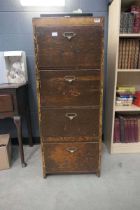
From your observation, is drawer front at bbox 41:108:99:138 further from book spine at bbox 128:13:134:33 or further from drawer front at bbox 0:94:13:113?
book spine at bbox 128:13:134:33

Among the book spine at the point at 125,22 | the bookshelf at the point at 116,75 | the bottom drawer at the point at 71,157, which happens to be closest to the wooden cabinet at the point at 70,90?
the bottom drawer at the point at 71,157

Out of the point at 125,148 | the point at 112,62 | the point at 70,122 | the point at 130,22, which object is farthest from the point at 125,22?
the point at 125,148

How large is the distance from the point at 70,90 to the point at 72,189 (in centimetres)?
82

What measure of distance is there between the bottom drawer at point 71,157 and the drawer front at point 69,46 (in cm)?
66

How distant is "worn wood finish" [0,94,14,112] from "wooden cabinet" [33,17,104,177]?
1.02 feet

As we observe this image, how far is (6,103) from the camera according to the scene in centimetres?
146

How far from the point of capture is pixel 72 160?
4.83 feet

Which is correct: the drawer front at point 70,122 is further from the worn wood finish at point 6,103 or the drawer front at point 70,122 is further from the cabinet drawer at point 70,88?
the worn wood finish at point 6,103

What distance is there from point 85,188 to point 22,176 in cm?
59

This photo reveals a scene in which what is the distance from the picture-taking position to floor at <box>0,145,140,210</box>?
1266mm

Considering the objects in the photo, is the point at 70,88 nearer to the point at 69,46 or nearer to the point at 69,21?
the point at 69,46

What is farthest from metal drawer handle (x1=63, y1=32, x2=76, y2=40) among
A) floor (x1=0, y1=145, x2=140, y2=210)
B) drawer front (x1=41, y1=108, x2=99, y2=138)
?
floor (x1=0, y1=145, x2=140, y2=210)

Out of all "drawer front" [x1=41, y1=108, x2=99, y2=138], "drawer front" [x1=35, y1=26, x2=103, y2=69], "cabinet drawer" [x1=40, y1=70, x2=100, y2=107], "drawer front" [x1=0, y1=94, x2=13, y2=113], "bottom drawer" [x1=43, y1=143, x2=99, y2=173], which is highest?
"drawer front" [x1=35, y1=26, x2=103, y2=69]

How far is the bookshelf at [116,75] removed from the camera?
5.11 feet
